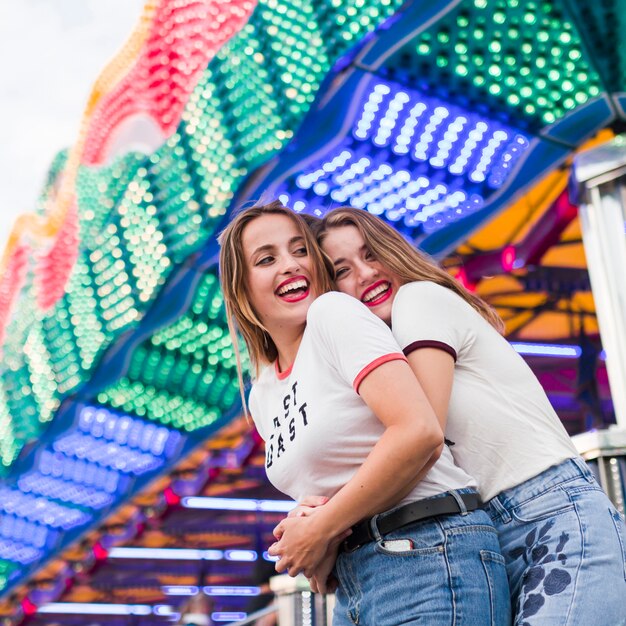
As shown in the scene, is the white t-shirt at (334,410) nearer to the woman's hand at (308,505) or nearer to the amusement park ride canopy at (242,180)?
the woman's hand at (308,505)

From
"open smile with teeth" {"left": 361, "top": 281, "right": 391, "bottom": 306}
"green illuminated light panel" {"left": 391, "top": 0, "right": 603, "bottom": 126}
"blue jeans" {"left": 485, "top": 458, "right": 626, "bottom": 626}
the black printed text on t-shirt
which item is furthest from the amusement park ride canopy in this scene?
"blue jeans" {"left": 485, "top": 458, "right": 626, "bottom": 626}

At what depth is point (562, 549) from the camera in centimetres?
186

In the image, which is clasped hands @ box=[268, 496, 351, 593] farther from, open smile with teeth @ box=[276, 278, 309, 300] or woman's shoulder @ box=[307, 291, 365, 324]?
open smile with teeth @ box=[276, 278, 309, 300]

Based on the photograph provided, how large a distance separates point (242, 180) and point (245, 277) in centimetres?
509

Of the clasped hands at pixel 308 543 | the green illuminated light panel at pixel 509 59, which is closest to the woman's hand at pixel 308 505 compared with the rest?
the clasped hands at pixel 308 543

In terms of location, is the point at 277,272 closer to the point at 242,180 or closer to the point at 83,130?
the point at 242,180

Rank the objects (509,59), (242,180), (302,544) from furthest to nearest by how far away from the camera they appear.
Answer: (242,180) → (509,59) → (302,544)

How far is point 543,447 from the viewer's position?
6.62 ft

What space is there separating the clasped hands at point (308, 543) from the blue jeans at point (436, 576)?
7 cm

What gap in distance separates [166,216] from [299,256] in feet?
19.8

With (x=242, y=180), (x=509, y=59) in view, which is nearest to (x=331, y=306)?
(x=509, y=59)

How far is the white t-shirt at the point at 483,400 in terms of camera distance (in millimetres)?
2006

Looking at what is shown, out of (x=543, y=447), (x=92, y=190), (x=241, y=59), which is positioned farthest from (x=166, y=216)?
(x=543, y=447)

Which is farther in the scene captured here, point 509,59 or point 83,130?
point 83,130
